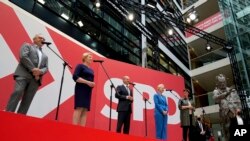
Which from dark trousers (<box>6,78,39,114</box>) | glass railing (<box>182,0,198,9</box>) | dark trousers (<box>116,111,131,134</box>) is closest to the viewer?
dark trousers (<box>6,78,39,114</box>)

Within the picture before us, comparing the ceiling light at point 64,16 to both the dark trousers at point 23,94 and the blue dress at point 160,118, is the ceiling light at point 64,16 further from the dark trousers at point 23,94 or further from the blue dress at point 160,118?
the dark trousers at point 23,94

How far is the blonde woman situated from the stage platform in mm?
883

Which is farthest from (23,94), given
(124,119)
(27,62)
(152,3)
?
(152,3)

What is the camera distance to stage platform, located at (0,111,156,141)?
226cm

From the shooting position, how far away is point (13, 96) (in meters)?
Answer: 3.41

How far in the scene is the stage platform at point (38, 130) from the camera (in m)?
2.26

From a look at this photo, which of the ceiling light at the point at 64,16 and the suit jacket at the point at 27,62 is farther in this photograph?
the ceiling light at the point at 64,16

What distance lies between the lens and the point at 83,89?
12.9 feet

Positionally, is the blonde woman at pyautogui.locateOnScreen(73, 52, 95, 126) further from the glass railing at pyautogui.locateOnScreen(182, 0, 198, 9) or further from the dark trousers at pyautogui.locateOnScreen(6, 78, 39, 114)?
the glass railing at pyautogui.locateOnScreen(182, 0, 198, 9)

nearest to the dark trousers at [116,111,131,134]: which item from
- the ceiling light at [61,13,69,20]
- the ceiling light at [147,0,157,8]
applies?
the ceiling light at [61,13,69,20]

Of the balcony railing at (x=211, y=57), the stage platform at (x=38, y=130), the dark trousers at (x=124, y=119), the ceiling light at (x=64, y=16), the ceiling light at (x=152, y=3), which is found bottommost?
the stage platform at (x=38, y=130)

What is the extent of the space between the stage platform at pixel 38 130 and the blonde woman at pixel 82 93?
0.88 meters

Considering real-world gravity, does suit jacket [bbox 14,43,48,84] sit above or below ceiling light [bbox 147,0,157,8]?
below

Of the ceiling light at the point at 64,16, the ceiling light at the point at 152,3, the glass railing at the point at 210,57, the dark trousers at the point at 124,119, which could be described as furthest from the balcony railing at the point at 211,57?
the dark trousers at the point at 124,119
